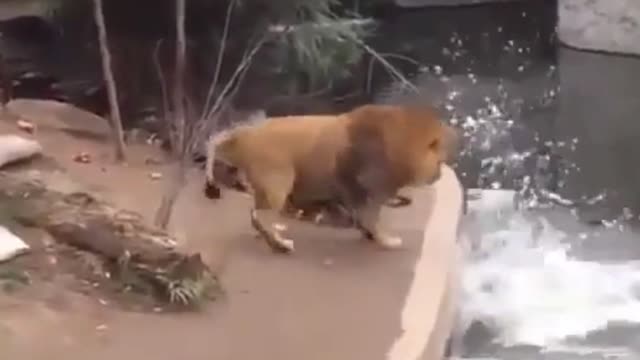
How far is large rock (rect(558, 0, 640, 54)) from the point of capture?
195cm

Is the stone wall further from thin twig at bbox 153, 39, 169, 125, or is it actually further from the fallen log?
the fallen log

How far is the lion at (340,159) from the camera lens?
0.97m

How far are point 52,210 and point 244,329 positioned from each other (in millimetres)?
198

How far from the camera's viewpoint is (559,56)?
1.95 m

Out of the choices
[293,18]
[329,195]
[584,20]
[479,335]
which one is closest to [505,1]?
[584,20]

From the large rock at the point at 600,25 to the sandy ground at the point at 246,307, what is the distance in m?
0.90

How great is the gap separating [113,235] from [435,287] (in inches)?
9.0

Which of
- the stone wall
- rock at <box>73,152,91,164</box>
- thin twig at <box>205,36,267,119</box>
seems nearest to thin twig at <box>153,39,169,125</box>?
thin twig at <box>205,36,267,119</box>

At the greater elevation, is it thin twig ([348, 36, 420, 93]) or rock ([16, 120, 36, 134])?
rock ([16, 120, 36, 134])

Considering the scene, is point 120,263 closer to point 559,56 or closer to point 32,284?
point 32,284

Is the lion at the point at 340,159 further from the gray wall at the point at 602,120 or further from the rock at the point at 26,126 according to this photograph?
the gray wall at the point at 602,120

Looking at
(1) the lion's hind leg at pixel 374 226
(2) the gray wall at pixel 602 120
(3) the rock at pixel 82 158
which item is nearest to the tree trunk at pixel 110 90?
(3) the rock at pixel 82 158

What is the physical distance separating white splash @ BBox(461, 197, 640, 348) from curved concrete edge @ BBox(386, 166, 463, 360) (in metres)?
0.10

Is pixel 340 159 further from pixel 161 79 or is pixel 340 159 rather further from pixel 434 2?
pixel 434 2
